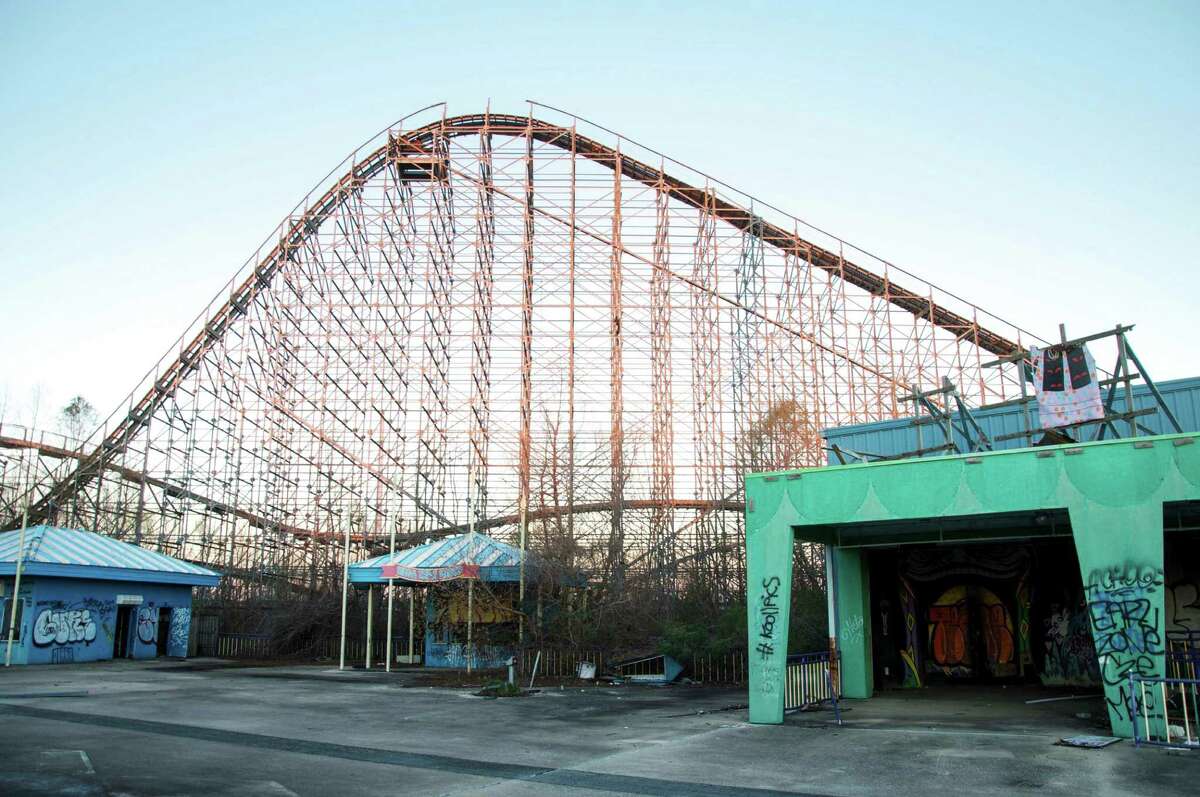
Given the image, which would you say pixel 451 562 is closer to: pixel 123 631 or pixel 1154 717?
pixel 123 631

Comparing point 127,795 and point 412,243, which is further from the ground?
point 412,243

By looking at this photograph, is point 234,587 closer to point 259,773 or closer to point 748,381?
point 748,381

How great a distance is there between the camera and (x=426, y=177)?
97.9 feet

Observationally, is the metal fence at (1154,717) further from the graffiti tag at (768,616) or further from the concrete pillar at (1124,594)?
the graffiti tag at (768,616)

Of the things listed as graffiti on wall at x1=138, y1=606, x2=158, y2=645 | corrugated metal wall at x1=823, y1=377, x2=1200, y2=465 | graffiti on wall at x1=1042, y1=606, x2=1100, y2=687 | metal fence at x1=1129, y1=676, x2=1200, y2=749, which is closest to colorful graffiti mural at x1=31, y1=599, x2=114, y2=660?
graffiti on wall at x1=138, y1=606, x2=158, y2=645

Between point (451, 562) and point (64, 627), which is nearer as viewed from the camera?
point (451, 562)

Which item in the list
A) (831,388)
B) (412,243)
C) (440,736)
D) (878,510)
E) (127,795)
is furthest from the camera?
(412,243)

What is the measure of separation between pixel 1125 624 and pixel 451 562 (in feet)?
48.3

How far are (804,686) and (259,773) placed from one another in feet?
27.2

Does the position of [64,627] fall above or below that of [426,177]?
below

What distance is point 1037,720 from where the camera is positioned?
38.7ft

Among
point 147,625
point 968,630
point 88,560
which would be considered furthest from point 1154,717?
point 147,625

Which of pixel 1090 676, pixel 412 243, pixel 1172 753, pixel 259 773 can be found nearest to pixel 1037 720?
pixel 1172 753

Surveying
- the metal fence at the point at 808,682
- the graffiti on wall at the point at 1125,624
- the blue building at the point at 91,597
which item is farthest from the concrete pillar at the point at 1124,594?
the blue building at the point at 91,597
